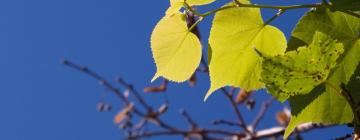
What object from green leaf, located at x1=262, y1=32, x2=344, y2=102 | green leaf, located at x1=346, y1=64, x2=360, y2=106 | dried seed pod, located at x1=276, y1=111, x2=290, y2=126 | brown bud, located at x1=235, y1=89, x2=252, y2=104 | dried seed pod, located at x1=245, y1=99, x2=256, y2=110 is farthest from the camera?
dried seed pod, located at x1=276, y1=111, x2=290, y2=126

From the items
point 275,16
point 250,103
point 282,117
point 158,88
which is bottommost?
point 275,16

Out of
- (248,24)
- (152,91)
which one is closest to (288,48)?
(248,24)

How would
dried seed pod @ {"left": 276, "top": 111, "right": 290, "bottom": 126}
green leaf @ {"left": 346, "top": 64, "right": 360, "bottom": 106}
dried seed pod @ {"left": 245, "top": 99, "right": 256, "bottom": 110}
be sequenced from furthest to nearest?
dried seed pod @ {"left": 276, "top": 111, "right": 290, "bottom": 126} < dried seed pod @ {"left": 245, "top": 99, "right": 256, "bottom": 110} < green leaf @ {"left": 346, "top": 64, "right": 360, "bottom": 106}

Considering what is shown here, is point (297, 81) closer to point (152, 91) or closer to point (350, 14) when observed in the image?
point (350, 14)

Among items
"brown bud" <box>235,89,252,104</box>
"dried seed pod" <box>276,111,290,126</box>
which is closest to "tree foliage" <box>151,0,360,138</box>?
"brown bud" <box>235,89,252,104</box>

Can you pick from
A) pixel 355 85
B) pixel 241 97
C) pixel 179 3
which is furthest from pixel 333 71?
pixel 241 97

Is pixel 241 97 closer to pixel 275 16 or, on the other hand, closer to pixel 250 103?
pixel 250 103

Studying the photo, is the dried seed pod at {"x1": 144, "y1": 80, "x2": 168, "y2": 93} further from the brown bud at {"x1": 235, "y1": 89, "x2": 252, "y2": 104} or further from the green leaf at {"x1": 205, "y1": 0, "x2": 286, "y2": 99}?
the green leaf at {"x1": 205, "y1": 0, "x2": 286, "y2": 99}

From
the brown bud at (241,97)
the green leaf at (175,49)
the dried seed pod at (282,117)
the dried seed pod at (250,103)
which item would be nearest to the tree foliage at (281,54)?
the green leaf at (175,49)
